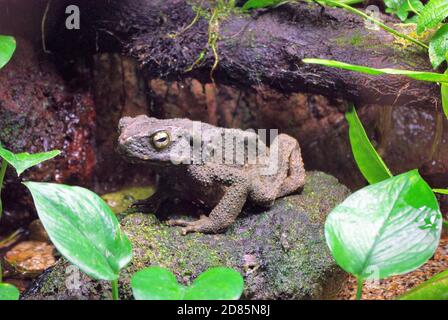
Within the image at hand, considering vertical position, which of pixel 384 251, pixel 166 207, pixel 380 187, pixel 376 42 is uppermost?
pixel 376 42

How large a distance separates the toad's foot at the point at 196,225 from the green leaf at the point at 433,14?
1.77 meters

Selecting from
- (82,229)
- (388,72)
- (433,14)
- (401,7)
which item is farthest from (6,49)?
(401,7)

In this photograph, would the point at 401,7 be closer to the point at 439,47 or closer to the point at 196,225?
the point at 439,47

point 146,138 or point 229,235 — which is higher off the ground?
point 146,138

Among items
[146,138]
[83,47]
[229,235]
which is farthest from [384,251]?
[83,47]

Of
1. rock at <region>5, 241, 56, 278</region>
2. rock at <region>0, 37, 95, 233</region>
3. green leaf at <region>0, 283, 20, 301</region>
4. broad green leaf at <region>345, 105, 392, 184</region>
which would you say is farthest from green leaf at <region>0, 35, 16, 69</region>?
broad green leaf at <region>345, 105, 392, 184</region>

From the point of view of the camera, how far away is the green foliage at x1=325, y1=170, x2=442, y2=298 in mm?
2023

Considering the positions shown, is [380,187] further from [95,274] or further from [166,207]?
[166,207]

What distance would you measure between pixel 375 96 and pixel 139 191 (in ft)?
7.48

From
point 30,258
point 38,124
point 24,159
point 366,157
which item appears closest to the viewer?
point 24,159

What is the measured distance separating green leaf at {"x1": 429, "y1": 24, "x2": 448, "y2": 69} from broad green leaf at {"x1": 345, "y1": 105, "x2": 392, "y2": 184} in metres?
0.61

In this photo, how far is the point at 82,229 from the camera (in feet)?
6.83

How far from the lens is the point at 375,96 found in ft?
11.1

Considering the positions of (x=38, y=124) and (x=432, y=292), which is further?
(x=38, y=124)
